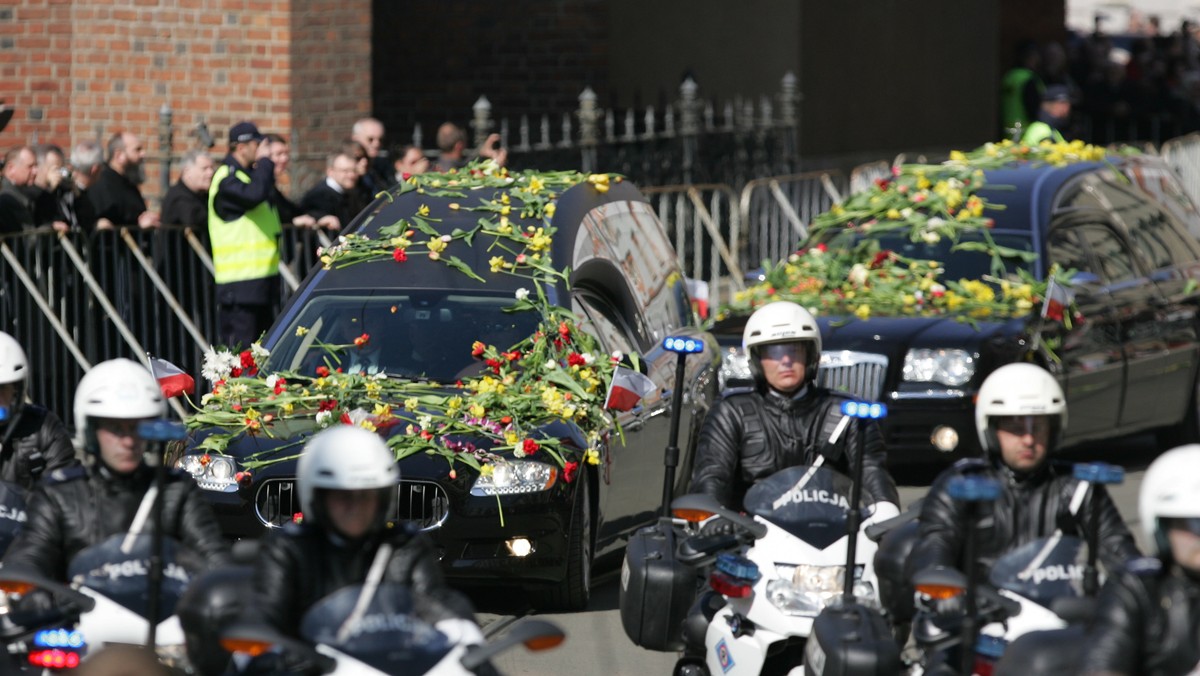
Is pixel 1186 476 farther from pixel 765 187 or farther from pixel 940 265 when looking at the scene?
pixel 765 187

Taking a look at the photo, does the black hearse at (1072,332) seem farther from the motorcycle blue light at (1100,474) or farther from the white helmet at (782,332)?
the motorcycle blue light at (1100,474)

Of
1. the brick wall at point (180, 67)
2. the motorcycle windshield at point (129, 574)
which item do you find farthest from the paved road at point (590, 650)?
the brick wall at point (180, 67)

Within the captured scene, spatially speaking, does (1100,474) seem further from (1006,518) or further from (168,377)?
(168,377)

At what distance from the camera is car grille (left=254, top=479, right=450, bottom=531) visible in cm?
941

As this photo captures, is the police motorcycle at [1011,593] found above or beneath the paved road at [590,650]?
above

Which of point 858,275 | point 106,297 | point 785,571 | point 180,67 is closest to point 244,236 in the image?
point 106,297

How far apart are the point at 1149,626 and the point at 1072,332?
7.76 m

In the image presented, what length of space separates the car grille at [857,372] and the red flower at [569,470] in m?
3.41

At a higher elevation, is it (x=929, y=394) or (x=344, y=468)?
(x=344, y=468)

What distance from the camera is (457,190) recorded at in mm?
11477

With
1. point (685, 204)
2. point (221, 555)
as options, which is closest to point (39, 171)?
point (685, 204)

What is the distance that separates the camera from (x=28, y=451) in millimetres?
7781

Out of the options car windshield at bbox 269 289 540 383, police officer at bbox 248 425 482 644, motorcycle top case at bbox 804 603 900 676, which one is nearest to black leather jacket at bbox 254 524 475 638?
police officer at bbox 248 425 482 644

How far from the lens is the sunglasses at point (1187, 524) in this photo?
5.39 metres
